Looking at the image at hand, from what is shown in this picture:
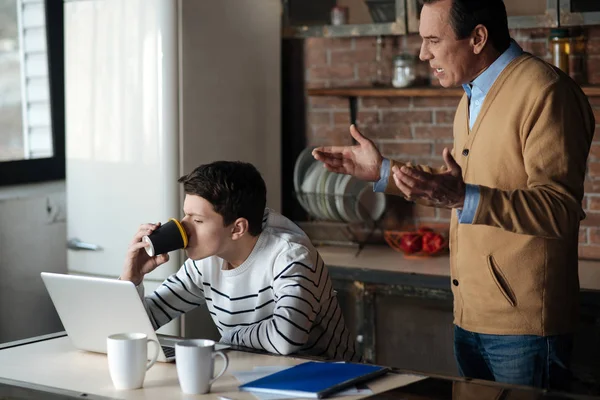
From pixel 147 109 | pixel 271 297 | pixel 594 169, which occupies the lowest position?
pixel 271 297

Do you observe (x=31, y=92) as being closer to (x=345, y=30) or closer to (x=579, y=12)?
(x=345, y=30)

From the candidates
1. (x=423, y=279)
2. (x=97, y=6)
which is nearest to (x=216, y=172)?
(x=423, y=279)

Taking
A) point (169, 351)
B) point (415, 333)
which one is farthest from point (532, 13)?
point (169, 351)

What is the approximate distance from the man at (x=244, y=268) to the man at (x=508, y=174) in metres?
0.25

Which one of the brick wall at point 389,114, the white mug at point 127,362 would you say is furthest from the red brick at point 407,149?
A: the white mug at point 127,362

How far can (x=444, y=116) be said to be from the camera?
12.6 ft

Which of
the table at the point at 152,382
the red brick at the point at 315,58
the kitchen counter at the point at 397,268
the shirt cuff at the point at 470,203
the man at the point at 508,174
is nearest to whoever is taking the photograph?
the table at the point at 152,382

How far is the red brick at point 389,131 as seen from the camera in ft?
12.9

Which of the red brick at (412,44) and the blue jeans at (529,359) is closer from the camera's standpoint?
the blue jeans at (529,359)

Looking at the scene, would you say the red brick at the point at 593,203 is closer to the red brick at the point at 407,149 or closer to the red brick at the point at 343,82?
the red brick at the point at 407,149

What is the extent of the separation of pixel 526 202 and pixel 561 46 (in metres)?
1.74

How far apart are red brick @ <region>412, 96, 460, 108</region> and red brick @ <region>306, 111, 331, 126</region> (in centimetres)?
42

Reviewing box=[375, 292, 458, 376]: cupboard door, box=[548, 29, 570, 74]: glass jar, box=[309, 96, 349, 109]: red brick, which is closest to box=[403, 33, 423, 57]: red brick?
box=[309, 96, 349, 109]: red brick

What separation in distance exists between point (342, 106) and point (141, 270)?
6.15 ft
